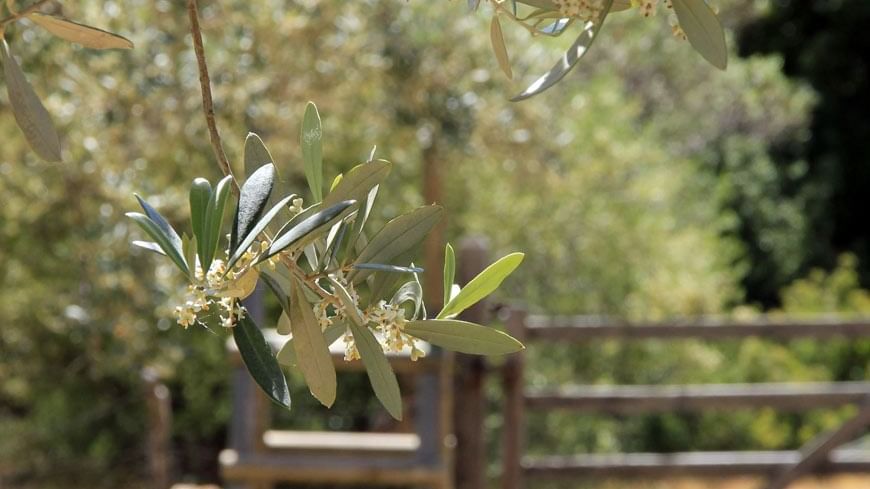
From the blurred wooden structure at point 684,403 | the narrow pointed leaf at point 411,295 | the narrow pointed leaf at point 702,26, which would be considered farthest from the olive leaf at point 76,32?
the blurred wooden structure at point 684,403

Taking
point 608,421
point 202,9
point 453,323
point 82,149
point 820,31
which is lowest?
point 453,323

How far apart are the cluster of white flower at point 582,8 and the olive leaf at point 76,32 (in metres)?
0.29

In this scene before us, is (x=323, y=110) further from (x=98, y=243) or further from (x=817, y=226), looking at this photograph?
(x=817, y=226)

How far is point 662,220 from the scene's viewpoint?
21.1 ft

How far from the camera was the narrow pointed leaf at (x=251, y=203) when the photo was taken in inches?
25.0

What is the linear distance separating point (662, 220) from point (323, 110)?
2.58 meters

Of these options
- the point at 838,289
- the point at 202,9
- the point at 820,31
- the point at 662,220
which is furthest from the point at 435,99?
the point at 820,31

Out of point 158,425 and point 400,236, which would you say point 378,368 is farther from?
point 158,425

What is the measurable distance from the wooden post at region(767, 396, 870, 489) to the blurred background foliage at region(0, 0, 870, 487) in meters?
1.54

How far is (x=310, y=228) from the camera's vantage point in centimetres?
63

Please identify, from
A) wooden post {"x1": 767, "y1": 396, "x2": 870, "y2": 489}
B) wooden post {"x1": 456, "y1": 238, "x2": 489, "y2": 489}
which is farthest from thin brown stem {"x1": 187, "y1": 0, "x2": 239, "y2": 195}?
wooden post {"x1": 767, "y1": 396, "x2": 870, "y2": 489}

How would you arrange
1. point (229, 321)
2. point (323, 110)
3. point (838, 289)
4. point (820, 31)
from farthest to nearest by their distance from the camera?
point (820, 31), point (838, 289), point (323, 110), point (229, 321)

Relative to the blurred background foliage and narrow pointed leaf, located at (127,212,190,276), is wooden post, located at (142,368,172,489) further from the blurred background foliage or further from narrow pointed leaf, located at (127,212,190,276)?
narrow pointed leaf, located at (127,212,190,276)

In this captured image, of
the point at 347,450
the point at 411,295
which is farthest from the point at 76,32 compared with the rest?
the point at 347,450
